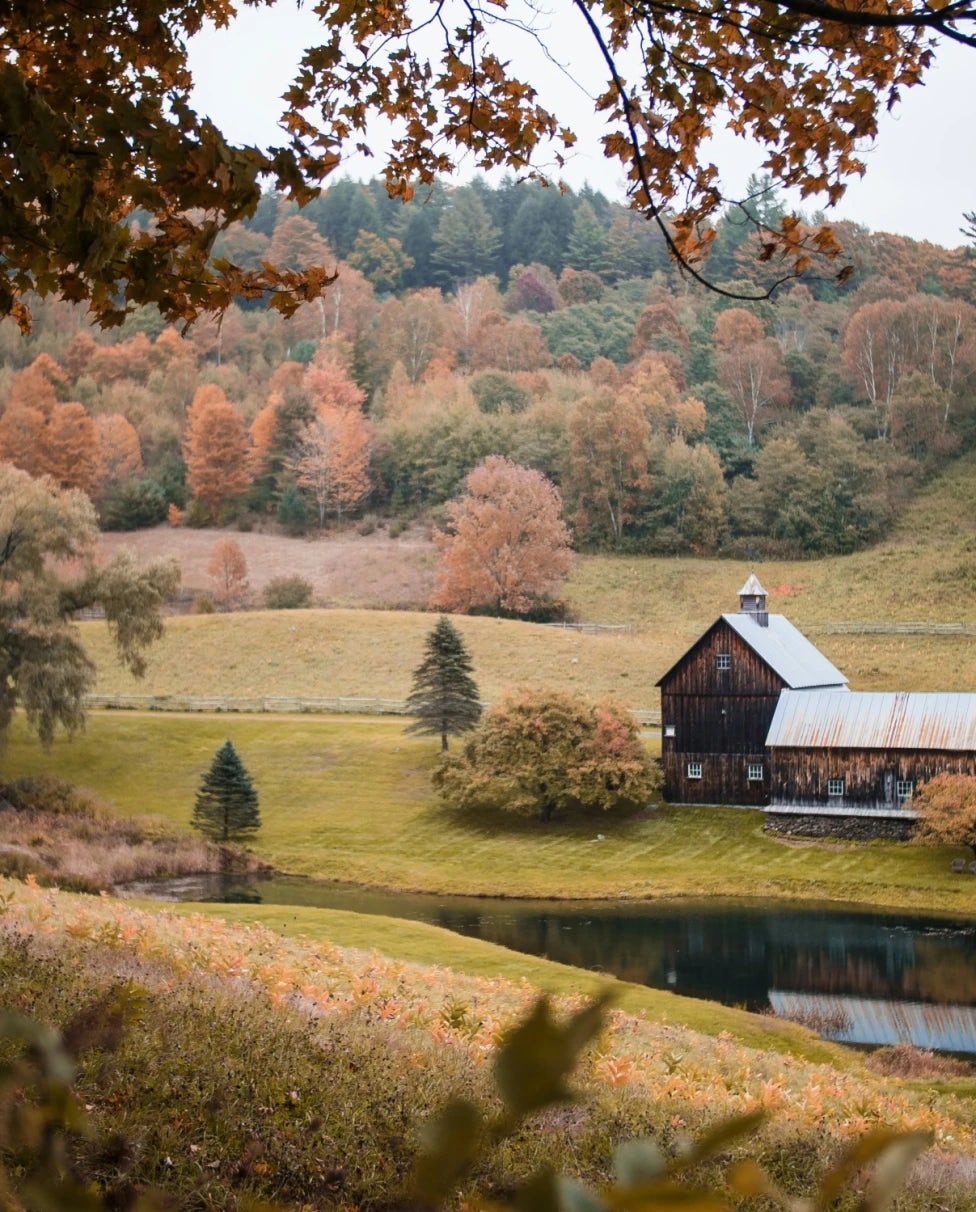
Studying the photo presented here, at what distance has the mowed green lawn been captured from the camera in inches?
1243

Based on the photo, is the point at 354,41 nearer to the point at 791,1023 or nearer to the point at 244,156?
the point at 244,156

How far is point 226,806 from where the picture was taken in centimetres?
3662

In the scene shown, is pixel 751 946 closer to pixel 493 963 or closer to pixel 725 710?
pixel 493 963

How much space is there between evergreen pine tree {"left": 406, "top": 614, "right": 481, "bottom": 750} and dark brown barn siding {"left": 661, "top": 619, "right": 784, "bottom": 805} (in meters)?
7.09

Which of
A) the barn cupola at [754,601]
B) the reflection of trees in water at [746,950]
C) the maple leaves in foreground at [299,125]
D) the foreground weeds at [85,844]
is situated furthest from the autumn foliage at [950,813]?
the maple leaves in foreground at [299,125]

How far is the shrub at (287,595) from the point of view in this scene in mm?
67062

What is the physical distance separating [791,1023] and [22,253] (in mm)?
18053

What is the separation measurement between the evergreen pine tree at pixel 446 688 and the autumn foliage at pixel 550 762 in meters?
3.33

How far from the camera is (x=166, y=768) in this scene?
42.3 meters

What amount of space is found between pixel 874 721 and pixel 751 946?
41.5ft

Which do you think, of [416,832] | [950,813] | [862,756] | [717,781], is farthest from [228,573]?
[950,813]

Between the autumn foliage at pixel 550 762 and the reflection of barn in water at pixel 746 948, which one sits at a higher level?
the autumn foliage at pixel 550 762

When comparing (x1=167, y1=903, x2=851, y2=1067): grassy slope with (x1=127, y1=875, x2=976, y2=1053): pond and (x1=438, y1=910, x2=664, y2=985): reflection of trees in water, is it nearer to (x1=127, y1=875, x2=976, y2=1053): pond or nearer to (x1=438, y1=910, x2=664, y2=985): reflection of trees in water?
(x1=127, y1=875, x2=976, y2=1053): pond

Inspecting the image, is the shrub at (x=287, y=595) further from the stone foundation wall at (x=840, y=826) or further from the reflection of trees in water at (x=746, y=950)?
the reflection of trees in water at (x=746, y=950)
